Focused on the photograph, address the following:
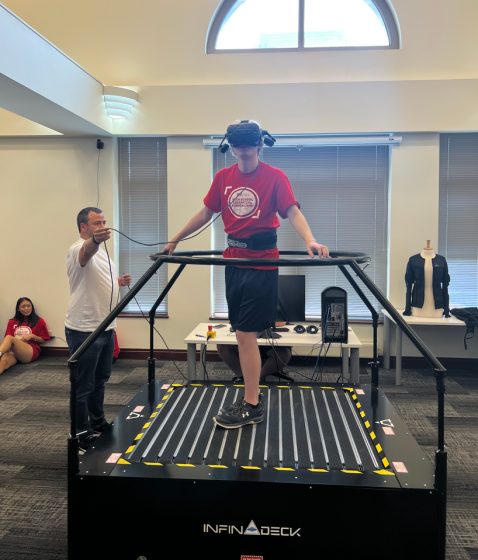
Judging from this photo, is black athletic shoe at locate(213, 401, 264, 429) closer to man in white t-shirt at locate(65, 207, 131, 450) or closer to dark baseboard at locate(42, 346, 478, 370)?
man in white t-shirt at locate(65, 207, 131, 450)

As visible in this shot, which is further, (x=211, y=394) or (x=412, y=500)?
(x=211, y=394)

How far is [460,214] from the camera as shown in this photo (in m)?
5.05

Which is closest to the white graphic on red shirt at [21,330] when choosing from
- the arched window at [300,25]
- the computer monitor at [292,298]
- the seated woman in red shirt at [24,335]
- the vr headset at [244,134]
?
the seated woman in red shirt at [24,335]

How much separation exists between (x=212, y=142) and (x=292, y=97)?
94cm

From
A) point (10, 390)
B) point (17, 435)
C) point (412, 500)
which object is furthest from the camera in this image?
point (10, 390)

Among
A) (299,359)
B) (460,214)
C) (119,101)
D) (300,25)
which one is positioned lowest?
(299,359)

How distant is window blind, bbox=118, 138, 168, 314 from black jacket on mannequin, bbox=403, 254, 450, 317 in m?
2.58

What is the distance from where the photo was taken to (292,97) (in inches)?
193

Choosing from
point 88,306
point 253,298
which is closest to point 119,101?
point 88,306

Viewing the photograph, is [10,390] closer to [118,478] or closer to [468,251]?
[118,478]

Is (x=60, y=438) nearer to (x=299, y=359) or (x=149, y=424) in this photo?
(x=149, y=424)

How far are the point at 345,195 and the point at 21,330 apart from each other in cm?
381

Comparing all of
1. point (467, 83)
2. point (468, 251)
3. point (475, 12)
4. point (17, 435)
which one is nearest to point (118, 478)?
point (17, 435)

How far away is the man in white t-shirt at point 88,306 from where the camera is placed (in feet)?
8.95
